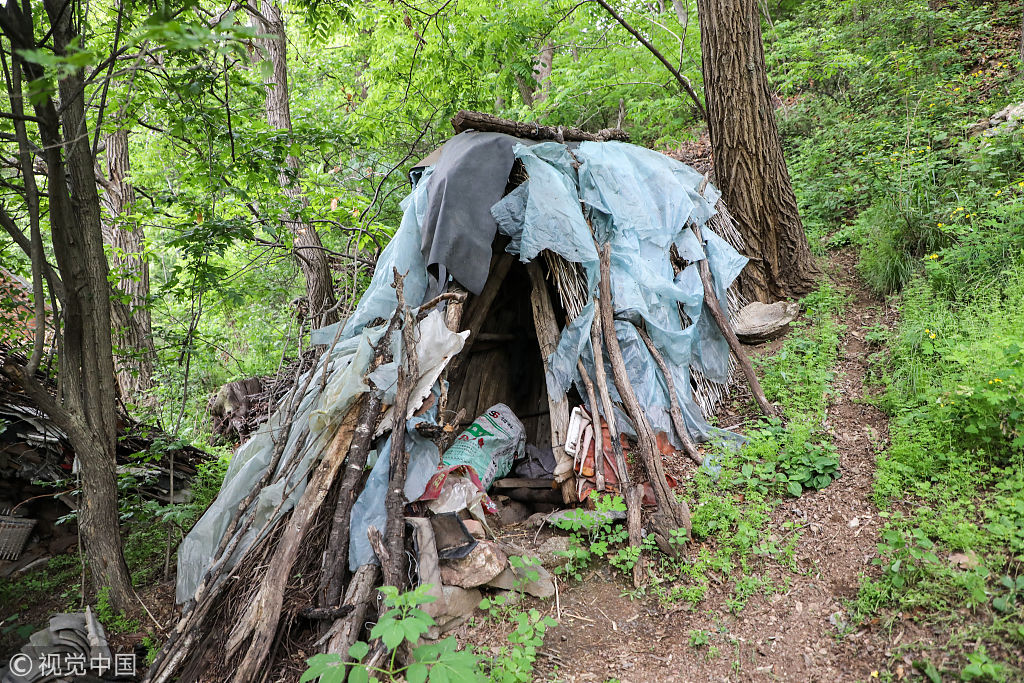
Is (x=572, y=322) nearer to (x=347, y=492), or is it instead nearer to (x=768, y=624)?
(x=347, y=492)

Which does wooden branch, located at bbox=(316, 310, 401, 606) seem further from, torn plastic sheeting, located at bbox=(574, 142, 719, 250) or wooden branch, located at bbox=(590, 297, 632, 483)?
torn plastic sheeting, located at bbox=(574, 142, 719, 250)

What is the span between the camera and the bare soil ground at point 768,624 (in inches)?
98.2

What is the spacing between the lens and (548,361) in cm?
402

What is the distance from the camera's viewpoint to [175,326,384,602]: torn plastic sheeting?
301 cm

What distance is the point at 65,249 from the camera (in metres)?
2.84

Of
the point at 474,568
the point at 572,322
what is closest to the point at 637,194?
the point at 572,322

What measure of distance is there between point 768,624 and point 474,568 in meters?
1.40

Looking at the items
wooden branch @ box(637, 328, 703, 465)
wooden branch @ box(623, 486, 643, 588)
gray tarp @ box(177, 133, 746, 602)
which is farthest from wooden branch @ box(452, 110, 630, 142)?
wooden branch @ box(623, 486, 643, 588)

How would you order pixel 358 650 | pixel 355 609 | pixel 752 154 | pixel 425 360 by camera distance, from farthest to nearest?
pixel 752 154 < pixel 425 360 < pixel 355 609 < pixel 358 650

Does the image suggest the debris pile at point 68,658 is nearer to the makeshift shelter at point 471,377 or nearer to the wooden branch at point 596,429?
the makeshift shelter at point 471,377

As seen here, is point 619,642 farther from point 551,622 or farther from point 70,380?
point 70,380

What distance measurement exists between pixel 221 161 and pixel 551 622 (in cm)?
373

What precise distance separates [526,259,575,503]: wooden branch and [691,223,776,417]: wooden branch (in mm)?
1199

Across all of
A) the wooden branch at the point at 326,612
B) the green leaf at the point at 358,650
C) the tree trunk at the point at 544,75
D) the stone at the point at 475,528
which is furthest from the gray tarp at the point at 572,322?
the tree trunk at the point at 544,75
